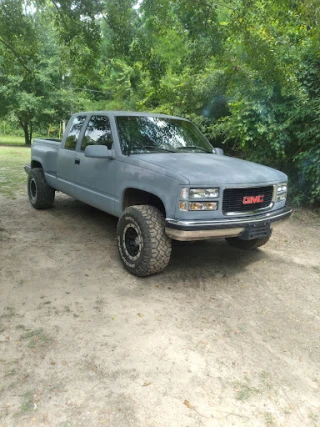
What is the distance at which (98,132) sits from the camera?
4965 millimetres

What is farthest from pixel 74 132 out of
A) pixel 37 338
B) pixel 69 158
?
pixel 37 338

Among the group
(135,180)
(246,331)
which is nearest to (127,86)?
(135,180)

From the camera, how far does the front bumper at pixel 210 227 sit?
11.5 feet

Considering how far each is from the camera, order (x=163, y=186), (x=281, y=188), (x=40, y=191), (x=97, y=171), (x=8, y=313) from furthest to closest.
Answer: (x=40, y=191) < (x=97, y=171) < (x=281, y=188) < (x=163, y=186) < (x=8, y=313)

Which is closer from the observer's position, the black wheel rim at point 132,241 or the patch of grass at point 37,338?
the patch of grass at point 37,338

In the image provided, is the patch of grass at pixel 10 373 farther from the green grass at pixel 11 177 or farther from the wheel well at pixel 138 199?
the green grass at pixel 11 177

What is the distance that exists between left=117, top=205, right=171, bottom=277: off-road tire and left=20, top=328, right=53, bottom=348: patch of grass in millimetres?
1275

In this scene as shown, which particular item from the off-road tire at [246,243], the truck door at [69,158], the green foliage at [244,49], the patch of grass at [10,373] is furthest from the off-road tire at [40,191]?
the patch of grass at [10,373]

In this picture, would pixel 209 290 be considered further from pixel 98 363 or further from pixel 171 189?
pixel 98 363

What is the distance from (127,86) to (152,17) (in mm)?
15294

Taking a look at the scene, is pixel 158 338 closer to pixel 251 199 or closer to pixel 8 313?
pixel 8 313

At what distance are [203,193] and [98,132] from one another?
2.11 meters

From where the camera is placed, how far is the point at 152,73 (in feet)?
27.9

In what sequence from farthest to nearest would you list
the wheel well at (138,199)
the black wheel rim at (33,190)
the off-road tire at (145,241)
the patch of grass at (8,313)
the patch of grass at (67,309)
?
the black wheel rim at (33,190) < the wheel well at (138,199) < the off-road tire at (145,241) < the patch of grass at (67,309) < the patch of grass at (8,313)
